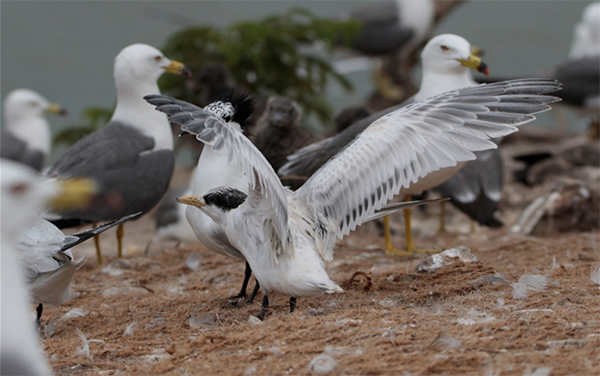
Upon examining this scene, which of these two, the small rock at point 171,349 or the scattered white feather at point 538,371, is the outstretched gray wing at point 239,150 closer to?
the small rock at point 171,349

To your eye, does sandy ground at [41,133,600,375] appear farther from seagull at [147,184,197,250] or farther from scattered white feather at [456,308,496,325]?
seagull at [147,184,197,250]

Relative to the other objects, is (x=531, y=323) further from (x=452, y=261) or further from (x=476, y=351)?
(x=452, y=261)

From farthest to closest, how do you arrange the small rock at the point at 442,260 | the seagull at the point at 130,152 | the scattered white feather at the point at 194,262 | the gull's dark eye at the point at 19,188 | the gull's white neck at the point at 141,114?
1. the gull's white neck at the point at 141,114
2. the seagull at the point at 130,152
3. the scattered white feather at the point at 194,262
4. the small rock at the point at 442,260
5. the gull's dark eye at the point at 19,188

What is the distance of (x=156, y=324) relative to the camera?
4184 millimetres

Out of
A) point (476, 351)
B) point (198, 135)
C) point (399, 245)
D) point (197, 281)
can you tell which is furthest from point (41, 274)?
point (399, 245)

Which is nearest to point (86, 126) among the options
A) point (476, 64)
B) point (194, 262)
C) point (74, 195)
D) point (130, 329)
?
point (194, 262)

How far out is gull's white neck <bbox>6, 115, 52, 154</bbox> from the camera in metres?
10.1

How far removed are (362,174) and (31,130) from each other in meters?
7.12

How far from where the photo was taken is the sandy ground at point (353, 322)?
10.1 feet

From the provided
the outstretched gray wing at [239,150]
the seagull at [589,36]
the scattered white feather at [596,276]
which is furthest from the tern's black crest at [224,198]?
the seagull at [589,36]

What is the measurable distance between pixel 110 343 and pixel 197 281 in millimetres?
1676

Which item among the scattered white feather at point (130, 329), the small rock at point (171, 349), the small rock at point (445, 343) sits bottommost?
the scattered white feather at point (130, 329)

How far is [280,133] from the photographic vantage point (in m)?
6.84

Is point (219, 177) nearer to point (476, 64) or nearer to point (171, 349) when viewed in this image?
point (171, 349)
